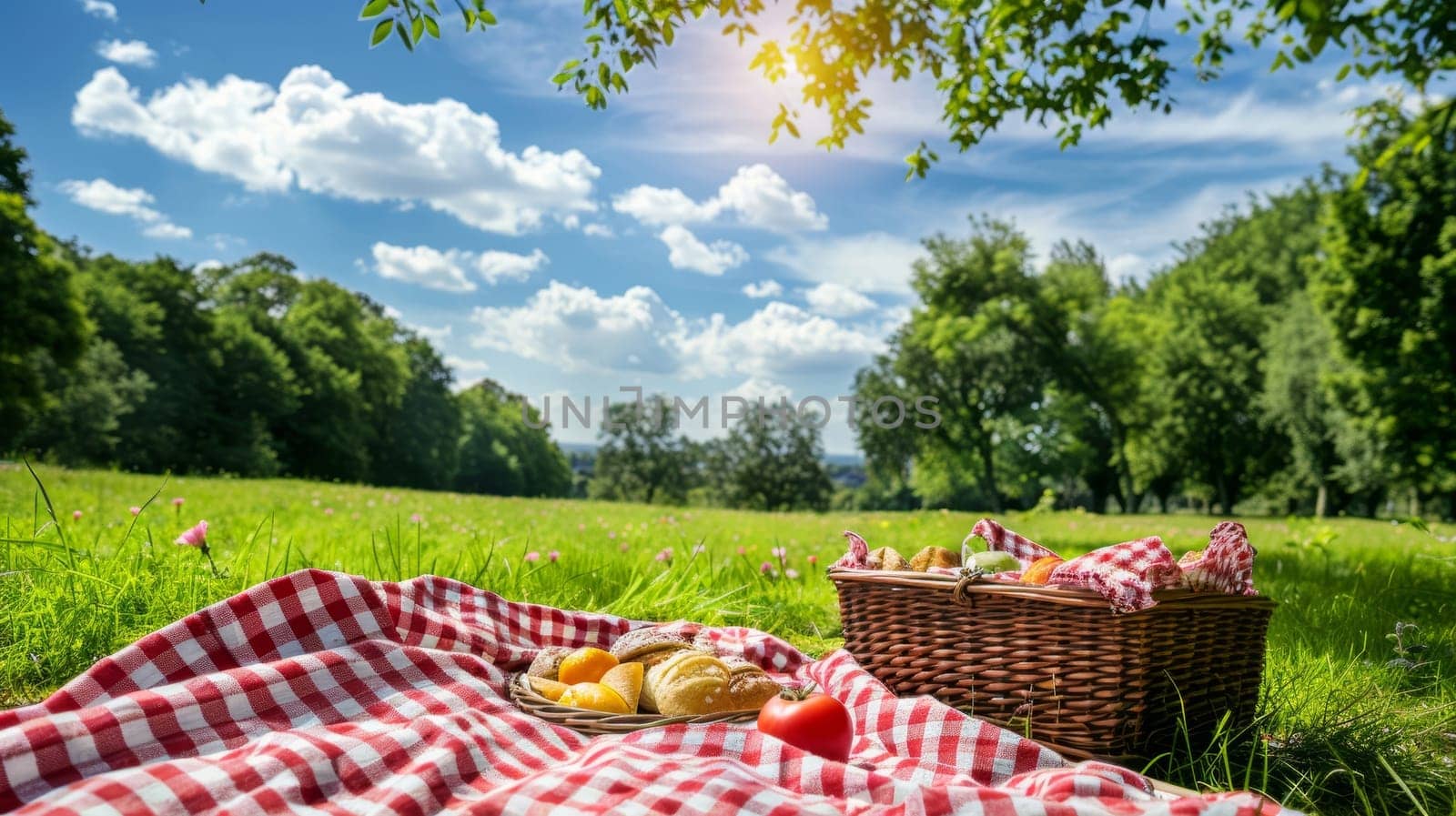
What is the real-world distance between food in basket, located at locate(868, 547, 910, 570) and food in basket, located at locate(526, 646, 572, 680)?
43.9 inches

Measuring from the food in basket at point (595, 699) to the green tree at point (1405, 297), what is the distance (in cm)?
2476

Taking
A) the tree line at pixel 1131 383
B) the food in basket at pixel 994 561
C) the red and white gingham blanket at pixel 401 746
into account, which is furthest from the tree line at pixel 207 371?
the tree line at pixel 1131 383

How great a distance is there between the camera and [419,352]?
2148 inches

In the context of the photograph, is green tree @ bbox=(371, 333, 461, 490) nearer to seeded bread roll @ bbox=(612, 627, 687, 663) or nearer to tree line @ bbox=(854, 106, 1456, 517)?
tree line @ bbox=(854, 106, 1456, 517)

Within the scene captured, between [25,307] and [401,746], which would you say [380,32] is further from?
[25,307]

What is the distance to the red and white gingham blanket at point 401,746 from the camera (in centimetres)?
199

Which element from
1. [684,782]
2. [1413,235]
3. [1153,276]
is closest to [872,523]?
[684,782]

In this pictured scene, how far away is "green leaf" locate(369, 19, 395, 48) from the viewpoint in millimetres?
3818

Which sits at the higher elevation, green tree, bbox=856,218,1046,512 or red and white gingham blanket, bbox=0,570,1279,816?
green tree, bbox=856,218,1046,512

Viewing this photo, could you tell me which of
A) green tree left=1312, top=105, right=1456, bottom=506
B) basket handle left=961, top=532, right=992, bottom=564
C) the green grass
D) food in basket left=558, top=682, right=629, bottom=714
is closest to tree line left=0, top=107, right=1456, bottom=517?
green tree left=1312, top=105, right=1456, bottom=506

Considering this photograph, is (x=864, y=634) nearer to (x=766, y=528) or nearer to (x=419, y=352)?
(x=766, y=528)

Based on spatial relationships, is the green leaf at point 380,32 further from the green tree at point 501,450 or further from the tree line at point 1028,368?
the green tree at point 501,450

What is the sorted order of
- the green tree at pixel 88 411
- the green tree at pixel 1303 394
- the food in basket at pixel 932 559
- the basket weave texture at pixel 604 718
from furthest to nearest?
the green tree at pixel 1303 394 → the green tree at pixel 88 411 → the food in basket at pixel 932 559 → the basket weave texture at pixel 604 718

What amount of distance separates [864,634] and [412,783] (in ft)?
5.28
